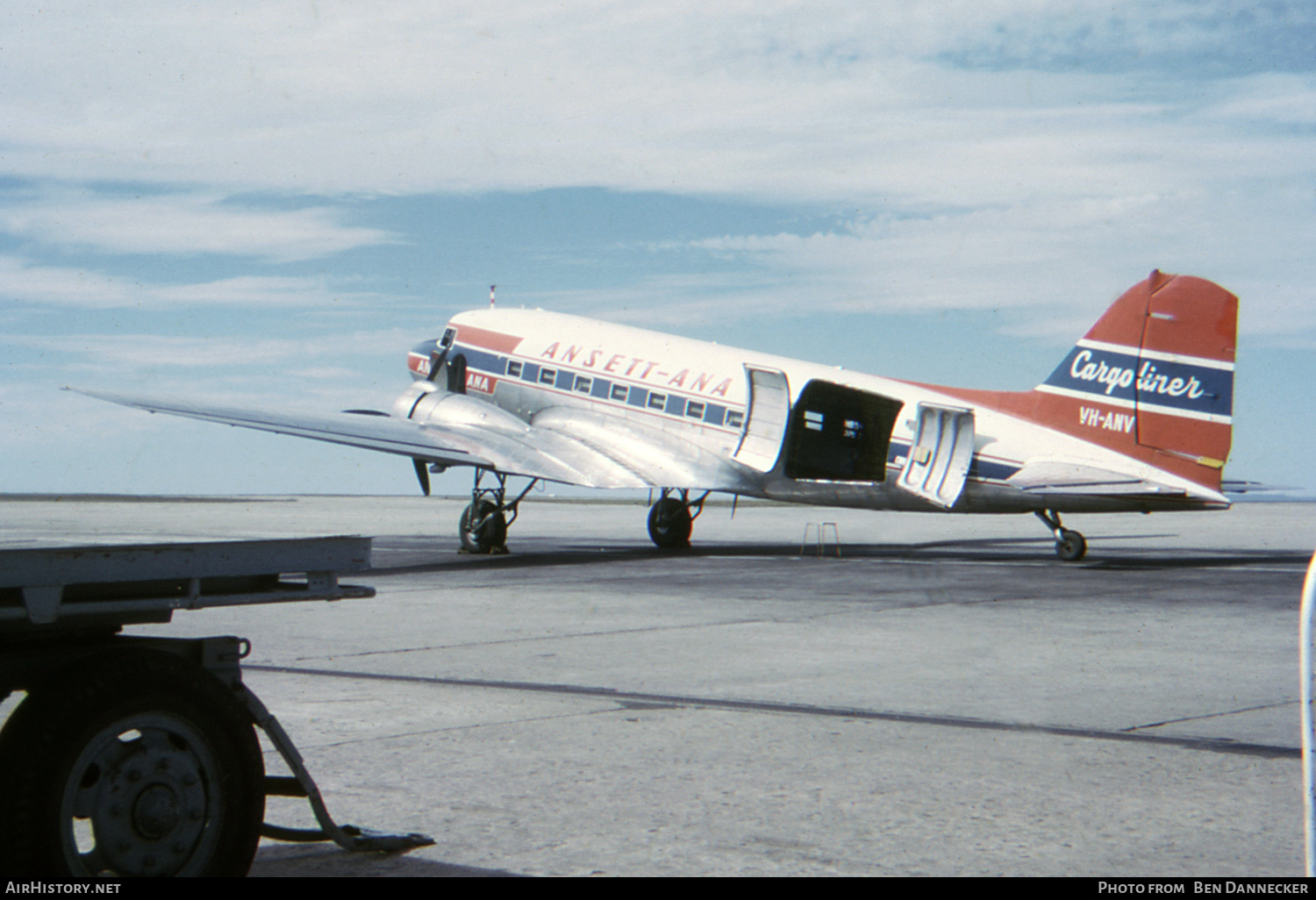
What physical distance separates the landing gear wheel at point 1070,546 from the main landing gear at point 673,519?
8.11 metres

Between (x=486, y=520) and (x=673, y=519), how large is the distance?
180 inches

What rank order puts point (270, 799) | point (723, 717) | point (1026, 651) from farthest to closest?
point (1026, 651), point (723, 717), point (270, 799)

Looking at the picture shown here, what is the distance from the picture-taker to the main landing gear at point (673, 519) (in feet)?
95.7

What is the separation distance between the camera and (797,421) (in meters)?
28.1

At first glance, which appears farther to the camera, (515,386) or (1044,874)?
(515,386)

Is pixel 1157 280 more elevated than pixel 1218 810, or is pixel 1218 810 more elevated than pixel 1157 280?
pixel 1157 280

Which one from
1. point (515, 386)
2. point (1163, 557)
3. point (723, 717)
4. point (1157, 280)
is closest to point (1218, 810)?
point (723, 717)

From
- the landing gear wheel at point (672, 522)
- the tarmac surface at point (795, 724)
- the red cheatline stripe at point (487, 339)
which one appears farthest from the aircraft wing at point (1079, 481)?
the red cheatline stripe at point (487, 339)

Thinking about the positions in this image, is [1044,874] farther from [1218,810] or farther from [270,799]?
[270,799]

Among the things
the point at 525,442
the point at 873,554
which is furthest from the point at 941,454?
the point at 525,442

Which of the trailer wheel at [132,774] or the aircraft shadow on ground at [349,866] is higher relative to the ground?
the trailer wheel at [132,774]

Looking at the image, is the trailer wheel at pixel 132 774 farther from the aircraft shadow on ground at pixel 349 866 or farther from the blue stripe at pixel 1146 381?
the blue stripe at pixel 1146 381

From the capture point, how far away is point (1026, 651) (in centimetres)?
1209
